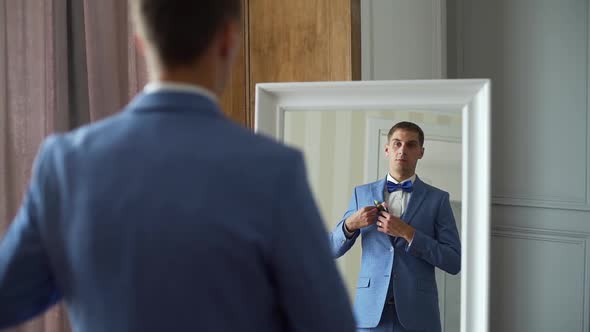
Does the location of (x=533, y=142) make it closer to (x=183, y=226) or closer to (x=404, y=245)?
(x=404, y=245)

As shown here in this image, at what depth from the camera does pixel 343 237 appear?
1.99 m

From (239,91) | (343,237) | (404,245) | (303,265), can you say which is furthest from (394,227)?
(303,265)

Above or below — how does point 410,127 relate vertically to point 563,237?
above

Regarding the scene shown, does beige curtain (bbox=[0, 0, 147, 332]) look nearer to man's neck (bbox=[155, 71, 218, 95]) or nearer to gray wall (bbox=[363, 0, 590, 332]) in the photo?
gray wall (bbox=[363, 0, 590, 332])

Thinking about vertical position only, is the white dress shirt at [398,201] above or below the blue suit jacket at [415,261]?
above

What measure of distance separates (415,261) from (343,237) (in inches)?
8.6

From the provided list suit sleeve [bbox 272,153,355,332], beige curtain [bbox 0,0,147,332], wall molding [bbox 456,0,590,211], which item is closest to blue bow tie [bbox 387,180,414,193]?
beige curtain [bbox 0,0,147,332]

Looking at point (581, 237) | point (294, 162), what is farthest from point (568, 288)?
point (294, 162)

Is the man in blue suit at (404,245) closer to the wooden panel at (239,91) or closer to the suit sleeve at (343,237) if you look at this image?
the suit sleeve at (343,237)

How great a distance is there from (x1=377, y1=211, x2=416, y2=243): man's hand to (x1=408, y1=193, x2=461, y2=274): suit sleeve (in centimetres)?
2

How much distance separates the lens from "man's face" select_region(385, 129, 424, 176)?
1.95 m

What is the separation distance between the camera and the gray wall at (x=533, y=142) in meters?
2.93

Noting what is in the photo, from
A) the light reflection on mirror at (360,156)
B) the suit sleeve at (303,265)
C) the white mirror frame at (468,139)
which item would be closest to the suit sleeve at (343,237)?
the light reflection on mirror at (360,156)

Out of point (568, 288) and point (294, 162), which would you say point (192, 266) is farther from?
point (568, 288)
